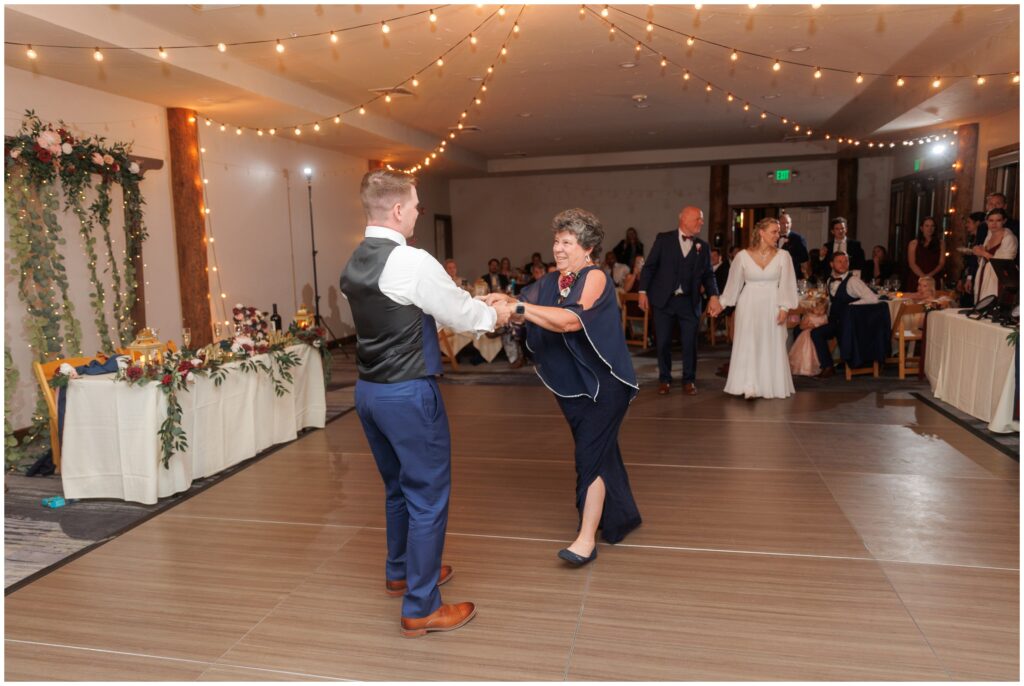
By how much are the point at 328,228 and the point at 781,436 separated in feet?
26.8

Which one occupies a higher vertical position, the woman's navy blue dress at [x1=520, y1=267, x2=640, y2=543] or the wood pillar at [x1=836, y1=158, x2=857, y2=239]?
the wood pillar at [x1=836, y1=158, x2=857, y2=239]

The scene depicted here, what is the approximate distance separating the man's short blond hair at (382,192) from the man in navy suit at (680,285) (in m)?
4.35

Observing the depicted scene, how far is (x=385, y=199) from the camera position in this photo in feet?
7.95

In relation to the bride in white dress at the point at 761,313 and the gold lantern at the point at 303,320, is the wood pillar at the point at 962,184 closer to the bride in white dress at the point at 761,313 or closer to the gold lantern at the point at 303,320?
the bride in white dress at the point at 761,313

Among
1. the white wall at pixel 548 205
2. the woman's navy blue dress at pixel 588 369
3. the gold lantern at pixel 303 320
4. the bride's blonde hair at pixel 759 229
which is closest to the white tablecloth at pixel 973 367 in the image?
the bride's blonde hair at pixel 759 229

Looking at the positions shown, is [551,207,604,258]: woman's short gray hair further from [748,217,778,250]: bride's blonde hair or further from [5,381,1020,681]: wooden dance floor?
[748,217,778,250]: bride's blonde hair

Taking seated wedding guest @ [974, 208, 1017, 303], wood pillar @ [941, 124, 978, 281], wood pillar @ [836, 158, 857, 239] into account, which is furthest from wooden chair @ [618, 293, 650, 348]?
wood pillar @ [836, 158, 857, 239]

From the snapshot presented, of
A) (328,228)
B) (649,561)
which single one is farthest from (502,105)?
(649,561)

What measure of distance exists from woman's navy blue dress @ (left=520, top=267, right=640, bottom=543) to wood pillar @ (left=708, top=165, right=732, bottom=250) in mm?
12674

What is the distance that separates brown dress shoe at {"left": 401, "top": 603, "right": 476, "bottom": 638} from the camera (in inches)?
103

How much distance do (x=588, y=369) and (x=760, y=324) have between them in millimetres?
3812

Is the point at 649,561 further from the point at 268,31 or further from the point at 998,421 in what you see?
the point at 268,31

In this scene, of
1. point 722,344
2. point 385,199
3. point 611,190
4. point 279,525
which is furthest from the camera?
point 611,190

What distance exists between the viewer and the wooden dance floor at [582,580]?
2.46 metres
